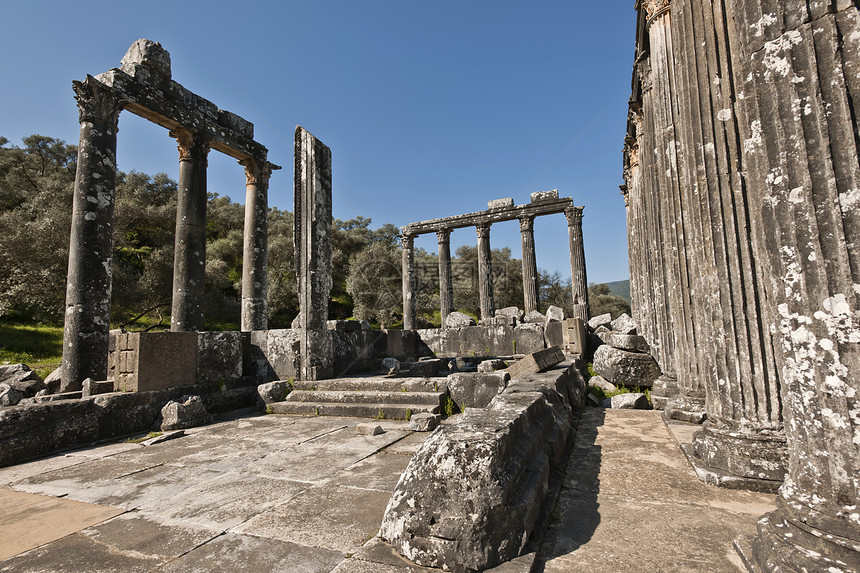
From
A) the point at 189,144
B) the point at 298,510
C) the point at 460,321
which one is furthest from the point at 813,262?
the point at 460,321

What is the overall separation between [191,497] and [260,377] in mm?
5077

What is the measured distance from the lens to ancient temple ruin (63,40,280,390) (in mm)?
7387

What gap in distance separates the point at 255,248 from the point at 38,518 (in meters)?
8.41

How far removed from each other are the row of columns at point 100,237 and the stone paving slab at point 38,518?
192 inches

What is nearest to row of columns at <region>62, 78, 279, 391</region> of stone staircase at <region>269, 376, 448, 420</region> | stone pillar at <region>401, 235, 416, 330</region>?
stone staircase at <region>269, 376, 448, 420</region>

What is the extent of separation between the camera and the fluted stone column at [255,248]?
10.4 meters

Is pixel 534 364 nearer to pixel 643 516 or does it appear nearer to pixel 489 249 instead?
pixel 643 516

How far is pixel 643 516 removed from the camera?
244 centimetres

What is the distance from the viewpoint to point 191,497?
3.09 metres

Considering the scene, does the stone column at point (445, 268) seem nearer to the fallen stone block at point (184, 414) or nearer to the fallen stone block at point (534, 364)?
the fallen stone block at point (534, 364)

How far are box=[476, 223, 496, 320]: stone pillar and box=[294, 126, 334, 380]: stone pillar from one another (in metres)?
13.0

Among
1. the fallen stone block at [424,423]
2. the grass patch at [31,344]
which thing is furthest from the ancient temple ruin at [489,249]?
the fallen stone block at [424,423]

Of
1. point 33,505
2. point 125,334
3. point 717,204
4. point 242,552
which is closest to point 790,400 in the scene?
point 717,204

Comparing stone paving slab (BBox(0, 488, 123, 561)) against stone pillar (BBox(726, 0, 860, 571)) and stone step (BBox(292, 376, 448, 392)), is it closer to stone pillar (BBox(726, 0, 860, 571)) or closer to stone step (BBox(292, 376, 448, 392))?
stone pillar (BBox(726, 0, 860, 571))
